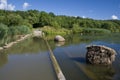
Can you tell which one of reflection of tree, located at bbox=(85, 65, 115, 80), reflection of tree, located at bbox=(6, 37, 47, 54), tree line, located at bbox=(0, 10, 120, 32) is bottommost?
reflection of tree, located at bbox=(85, 65, 115, 80)

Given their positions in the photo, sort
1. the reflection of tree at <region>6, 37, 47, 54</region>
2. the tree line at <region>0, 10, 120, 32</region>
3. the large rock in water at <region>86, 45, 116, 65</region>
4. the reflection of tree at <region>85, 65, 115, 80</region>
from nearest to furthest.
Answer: the reflection of tree at <region>85, 65, 115, 80</region>, the large rock in water at <region>86, 45, 116, 65</region>, the reflection of tree at <region>6, 37, 47, 54</region>, the tree line at <region>0, 10, 120, 32</region>

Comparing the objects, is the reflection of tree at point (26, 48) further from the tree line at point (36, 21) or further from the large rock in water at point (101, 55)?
the tree line at point (36, 21)

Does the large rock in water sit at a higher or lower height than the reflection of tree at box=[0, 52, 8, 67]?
higher

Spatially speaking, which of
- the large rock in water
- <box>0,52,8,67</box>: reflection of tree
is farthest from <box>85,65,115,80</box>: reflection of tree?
<box>0,52,8,67</box>: reflection of tree

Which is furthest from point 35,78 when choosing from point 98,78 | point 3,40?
point 3,40

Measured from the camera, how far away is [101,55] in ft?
51.7

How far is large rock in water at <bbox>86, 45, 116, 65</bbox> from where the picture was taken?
15.6m

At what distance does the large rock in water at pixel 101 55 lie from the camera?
1565 cm

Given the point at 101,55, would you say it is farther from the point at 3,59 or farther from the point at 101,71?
the point at 3,59

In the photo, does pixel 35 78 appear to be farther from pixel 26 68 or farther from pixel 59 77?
pixel 26 68

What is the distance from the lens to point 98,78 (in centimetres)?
1243

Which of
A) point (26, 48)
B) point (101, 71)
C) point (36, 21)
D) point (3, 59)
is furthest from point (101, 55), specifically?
point (36, 21)

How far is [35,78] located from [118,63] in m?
8.02

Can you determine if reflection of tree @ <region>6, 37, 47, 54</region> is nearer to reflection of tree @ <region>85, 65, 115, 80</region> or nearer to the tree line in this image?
reflection of tree @ <region>85, 65, 115, 80</region>
